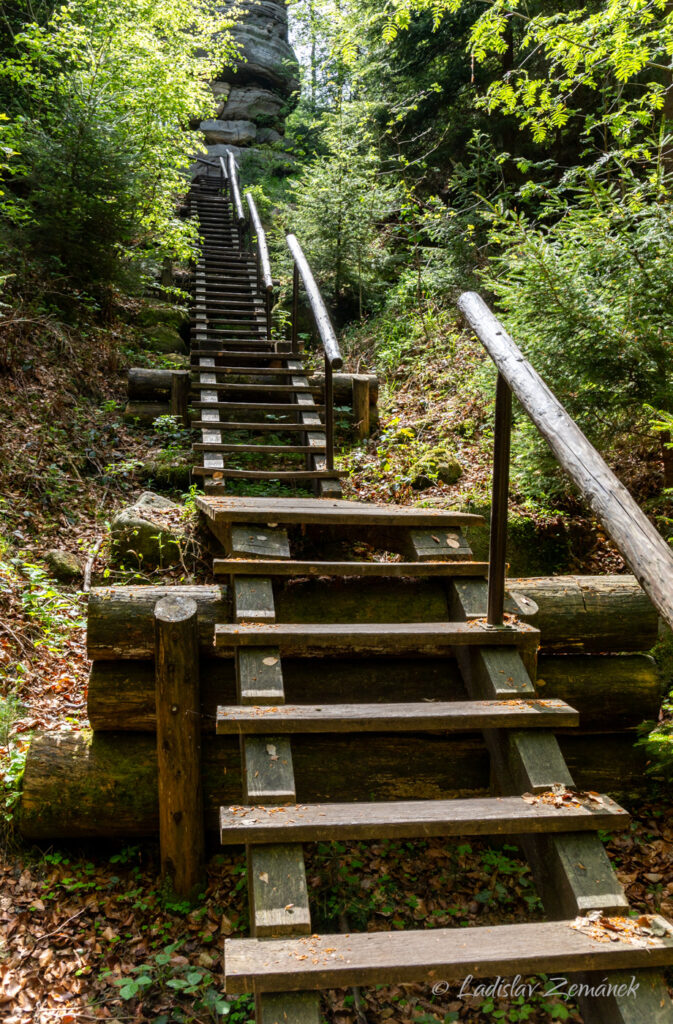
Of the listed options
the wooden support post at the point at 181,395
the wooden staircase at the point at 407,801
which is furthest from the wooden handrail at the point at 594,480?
the wooden support post at the point at 181,395

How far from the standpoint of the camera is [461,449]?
19.5ft

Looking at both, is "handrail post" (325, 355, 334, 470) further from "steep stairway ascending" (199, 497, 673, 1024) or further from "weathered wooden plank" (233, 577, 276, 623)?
"weathered wooden plank" (233, 577, 276, 623)

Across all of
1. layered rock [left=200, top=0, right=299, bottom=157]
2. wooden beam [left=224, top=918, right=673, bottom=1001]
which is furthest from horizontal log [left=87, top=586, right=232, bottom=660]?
layered rock [left=200, top=0, right=299, bottom=157]

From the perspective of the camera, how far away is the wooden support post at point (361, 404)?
6.45 metres

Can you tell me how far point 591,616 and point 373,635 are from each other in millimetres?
1191

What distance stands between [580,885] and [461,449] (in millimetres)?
4378

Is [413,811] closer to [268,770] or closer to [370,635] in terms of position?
[268,770]

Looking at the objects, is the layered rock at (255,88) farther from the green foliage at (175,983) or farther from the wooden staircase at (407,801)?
the green foliage at (175,983)

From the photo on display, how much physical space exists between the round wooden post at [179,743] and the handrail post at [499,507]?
1.22m

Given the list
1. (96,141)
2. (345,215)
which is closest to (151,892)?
(96,141)

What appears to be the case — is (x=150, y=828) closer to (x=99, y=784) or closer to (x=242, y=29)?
(x=99, y=784)

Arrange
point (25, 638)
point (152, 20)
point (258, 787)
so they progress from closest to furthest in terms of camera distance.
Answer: point (258, 787) → point (25, 638) → point (152, 20)

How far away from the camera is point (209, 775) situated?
2812 mm

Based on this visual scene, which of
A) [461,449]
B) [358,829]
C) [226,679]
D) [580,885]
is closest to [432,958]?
[358,829]
